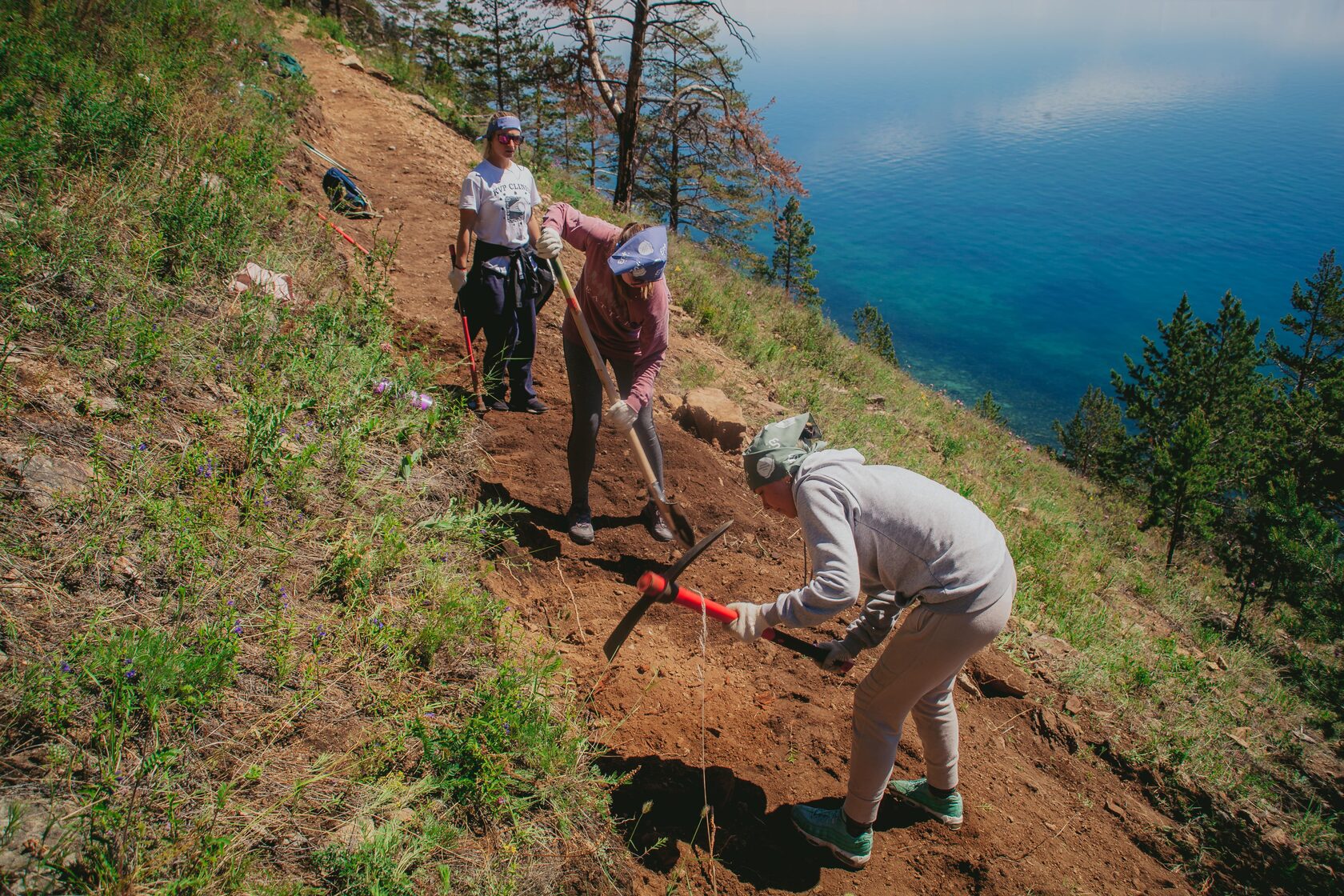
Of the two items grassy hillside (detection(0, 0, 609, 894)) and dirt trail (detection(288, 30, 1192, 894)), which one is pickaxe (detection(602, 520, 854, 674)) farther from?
dirt trail (detection(288, 30, 1192, 894))

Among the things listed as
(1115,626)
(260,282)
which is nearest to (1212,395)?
(1115,626)

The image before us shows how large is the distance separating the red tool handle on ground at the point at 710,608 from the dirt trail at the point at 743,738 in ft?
2.35

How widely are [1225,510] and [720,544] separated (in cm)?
3417

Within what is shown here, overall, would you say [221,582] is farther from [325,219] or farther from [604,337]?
[325,219]

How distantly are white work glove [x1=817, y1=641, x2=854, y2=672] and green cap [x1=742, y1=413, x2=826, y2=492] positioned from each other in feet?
2.54

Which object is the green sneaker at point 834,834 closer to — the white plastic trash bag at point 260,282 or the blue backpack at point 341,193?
the white plastic trash bag at point 260,282

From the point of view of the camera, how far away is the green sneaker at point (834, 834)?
2732 mm

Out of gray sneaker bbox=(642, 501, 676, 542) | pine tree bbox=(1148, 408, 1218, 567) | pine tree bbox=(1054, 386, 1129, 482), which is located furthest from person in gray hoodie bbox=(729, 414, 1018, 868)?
pine tree bbox=(1054, 386, 1129, 482)

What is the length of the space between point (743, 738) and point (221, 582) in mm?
2300

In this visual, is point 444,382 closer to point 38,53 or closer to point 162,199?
point 162,199

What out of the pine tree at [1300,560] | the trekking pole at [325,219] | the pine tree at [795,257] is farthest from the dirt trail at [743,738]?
the pine tree at [795,257]

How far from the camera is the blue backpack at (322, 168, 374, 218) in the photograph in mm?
6224

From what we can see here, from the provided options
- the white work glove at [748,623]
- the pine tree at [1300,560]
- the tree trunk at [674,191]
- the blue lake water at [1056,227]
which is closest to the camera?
the white work glove at [748,623]

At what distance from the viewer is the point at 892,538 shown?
234 cm
